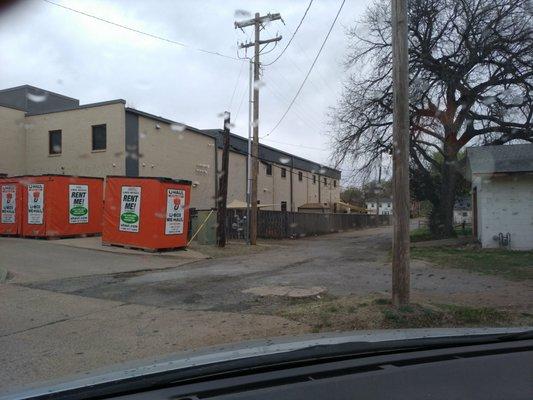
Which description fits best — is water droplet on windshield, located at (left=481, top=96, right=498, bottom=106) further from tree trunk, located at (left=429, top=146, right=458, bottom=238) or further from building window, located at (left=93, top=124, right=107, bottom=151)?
building window, located at (left=93, top=124, right=107, bottom=151)

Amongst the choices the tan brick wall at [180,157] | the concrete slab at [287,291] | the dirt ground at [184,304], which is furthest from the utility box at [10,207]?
the concrete slab at [287,291]

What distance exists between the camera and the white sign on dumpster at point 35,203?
20750 mm

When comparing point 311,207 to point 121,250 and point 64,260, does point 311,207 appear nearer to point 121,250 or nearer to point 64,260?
point 121,250

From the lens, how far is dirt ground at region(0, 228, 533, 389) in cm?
654

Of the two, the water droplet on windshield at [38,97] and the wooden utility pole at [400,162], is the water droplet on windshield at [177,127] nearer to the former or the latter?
the water droplet on windshield at [38,97]

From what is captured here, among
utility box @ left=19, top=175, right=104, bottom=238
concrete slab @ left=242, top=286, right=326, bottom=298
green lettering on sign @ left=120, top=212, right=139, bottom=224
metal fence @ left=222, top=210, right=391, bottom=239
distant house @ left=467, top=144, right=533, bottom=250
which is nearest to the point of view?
concrete slab @ left=242, top=286, right=326, bottom=298

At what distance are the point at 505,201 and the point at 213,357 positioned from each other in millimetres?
19466

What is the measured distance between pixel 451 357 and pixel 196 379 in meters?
1.43

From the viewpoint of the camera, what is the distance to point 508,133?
2475 cm

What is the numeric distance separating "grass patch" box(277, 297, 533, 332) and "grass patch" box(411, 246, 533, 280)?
504cm

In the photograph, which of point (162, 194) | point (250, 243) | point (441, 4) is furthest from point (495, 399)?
point (441, 4)

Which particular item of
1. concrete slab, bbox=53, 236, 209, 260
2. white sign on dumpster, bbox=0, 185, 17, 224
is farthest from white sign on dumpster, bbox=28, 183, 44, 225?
concrete slab, bbox=53, 236, 209, 260

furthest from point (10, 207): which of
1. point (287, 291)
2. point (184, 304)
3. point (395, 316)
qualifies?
point (395, 316)

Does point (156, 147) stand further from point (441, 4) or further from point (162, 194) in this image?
point (441, 4)
